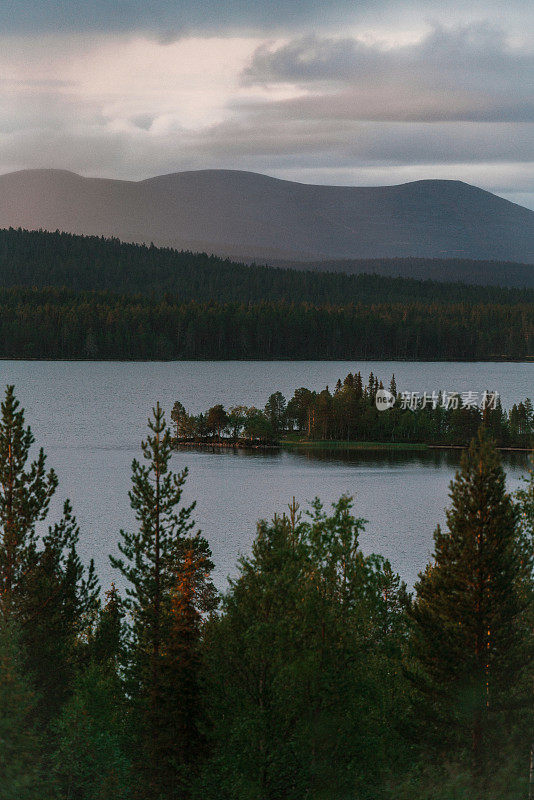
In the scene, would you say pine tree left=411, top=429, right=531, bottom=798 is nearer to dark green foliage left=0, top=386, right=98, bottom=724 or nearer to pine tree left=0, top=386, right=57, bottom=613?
dark green foliage left=0, top=386, right=98, bottom=724

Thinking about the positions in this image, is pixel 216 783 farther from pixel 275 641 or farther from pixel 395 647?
pixel 395 647

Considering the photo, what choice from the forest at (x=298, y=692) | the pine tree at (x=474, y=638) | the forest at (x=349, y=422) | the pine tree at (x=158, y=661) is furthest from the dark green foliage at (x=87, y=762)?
the forest at (x=349, y=422)

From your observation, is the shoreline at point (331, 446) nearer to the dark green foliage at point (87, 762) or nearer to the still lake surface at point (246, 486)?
the still lake surface at point (246, 486)

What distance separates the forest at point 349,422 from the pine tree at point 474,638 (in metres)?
107

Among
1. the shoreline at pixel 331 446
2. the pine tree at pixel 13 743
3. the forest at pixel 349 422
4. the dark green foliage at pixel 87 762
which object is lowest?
the dark green foliage at pixel 87 762

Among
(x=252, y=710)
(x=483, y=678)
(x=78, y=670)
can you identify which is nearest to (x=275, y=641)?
(x=252, y=710)

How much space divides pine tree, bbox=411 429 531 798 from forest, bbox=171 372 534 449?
107 m

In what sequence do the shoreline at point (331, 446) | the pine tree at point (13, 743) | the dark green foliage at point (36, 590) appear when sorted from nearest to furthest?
1. the pine tree at point (13, 743)
2. the dark green foliage at point (36, 590)
3. the shoreline at point (331, 446)

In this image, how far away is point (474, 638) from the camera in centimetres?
2916

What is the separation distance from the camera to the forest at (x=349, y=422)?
13938 centimetres

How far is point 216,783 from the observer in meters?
27.9

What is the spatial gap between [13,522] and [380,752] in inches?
602

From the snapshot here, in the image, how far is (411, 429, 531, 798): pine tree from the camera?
1124 inches

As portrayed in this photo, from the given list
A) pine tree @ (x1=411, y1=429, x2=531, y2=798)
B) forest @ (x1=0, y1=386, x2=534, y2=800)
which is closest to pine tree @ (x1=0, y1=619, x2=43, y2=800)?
forest @ (x1=0, y1=386, x2=534, y2=800)
